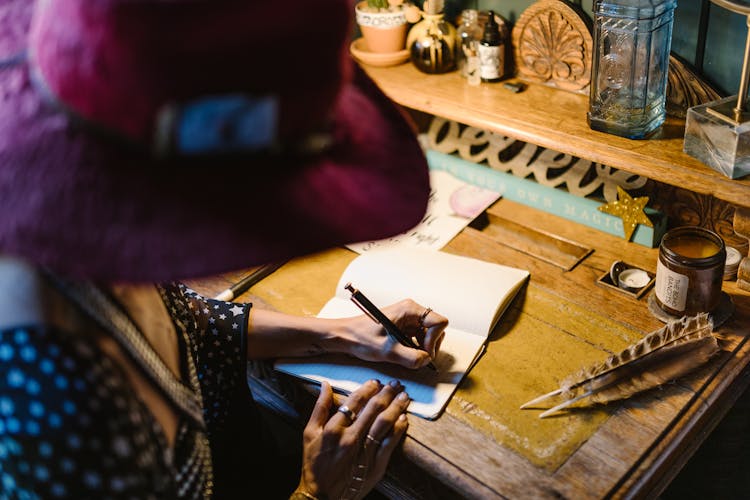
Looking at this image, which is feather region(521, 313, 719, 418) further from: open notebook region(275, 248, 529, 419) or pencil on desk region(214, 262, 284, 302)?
pencil on desk region(214, 262, 284, 302)

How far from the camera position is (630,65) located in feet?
4.66

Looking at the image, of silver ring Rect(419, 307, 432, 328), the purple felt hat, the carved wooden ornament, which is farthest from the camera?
the carved wooden ornament

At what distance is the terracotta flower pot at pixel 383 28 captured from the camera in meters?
1.78

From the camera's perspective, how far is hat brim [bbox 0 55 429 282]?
0.62 meters

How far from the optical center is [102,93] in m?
0.62

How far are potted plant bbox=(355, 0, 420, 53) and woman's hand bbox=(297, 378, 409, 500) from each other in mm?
964

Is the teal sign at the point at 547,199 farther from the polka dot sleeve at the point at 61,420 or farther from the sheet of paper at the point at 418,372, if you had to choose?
the polka dot sleeve at the point at 61,420

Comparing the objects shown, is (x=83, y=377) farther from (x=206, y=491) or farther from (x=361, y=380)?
(x=361, y=380)

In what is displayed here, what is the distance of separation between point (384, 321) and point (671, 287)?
0.49 meters

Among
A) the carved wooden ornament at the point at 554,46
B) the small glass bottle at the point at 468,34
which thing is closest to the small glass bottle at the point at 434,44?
the small glass bottle at the point at 468,34

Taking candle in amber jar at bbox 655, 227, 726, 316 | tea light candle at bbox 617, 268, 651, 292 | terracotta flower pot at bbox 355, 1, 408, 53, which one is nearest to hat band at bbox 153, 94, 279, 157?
candle in amber jar at bbox 655, 227, 726, 316

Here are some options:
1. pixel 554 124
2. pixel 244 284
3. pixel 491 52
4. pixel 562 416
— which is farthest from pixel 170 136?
pixel 491 52

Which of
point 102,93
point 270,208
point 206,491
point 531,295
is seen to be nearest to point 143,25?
point 102,93

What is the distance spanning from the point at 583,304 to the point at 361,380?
44cm
